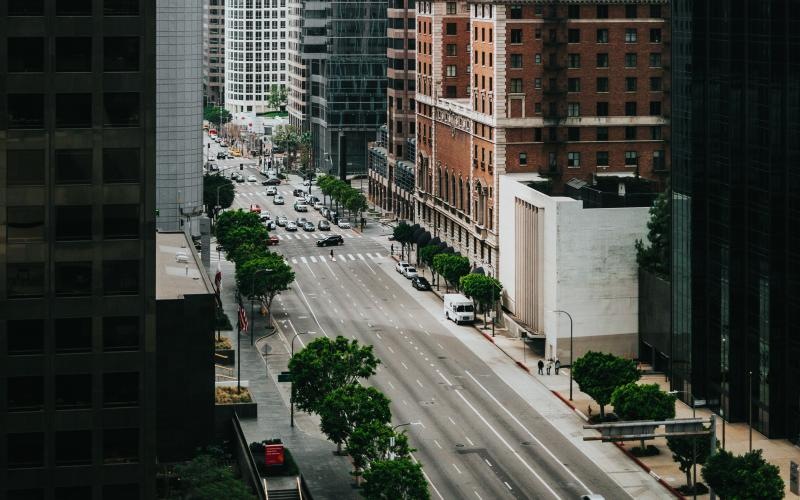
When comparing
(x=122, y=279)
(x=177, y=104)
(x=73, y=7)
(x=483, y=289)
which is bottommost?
(x=483, y=289)

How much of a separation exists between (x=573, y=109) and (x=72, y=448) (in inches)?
4318

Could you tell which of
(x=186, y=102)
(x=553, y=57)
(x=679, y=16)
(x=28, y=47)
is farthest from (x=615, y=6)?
(x=28, y=47)

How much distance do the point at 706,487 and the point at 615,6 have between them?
72414mm

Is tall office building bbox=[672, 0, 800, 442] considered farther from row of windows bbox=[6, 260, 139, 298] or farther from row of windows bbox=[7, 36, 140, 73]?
row of windows bbox=[7, 36, 140, 73]

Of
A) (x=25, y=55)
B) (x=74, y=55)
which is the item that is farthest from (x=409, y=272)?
(x=25, y=55)

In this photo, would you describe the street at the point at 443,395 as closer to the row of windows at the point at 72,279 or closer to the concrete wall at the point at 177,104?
the concrete wall at the point at 177,104

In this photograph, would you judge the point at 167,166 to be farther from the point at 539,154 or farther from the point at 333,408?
the point at 333,408

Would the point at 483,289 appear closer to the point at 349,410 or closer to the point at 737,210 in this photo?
the point at 737,210

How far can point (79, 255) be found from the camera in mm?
68562

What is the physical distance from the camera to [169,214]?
643 ft

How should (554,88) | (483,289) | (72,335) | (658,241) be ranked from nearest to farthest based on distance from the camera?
(72,335) → (658,241) → (483,289) → (554,88)

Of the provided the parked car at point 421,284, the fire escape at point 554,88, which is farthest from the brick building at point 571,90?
the parked car at point 421,284

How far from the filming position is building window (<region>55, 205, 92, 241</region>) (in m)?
68.4

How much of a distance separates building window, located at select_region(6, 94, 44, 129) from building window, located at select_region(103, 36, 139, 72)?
305cm
